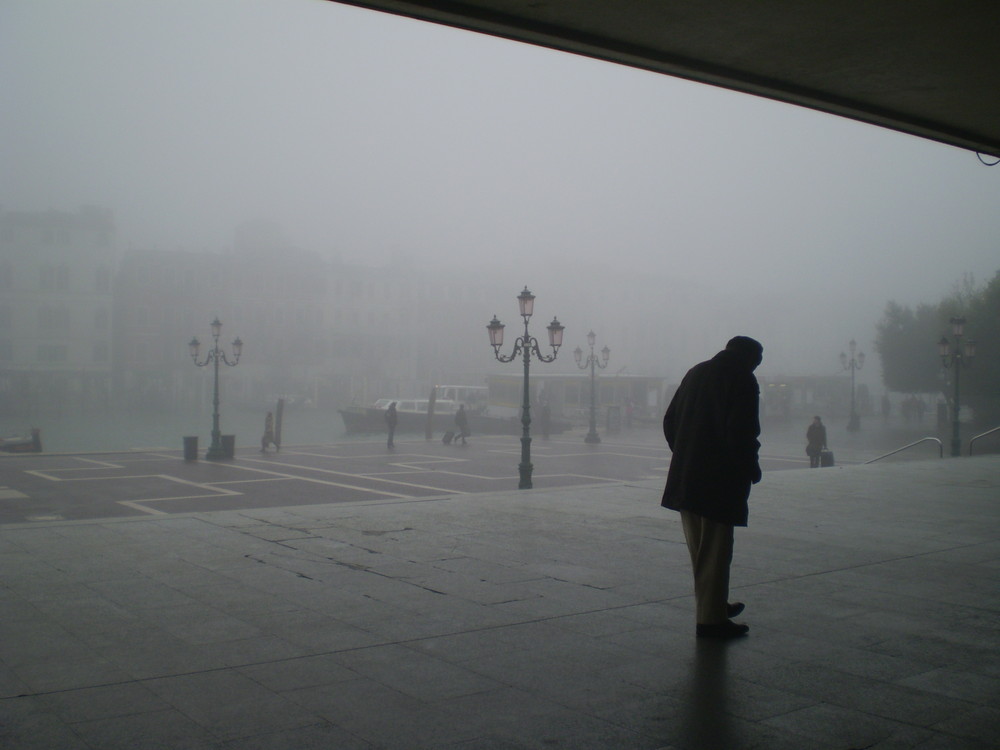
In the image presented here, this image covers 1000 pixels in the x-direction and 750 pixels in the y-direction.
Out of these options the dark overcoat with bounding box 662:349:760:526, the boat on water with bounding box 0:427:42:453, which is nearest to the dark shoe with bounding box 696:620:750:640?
the dark overcoat with bounding box 662:349:760:526

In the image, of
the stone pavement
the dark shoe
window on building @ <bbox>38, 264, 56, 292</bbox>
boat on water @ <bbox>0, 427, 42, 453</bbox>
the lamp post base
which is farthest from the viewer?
window on building @ <bbox>38, 264, 56, 292</bbox>

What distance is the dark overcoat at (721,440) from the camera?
4453 mm

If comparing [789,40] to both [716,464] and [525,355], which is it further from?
[525,355]

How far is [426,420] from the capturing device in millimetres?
42750

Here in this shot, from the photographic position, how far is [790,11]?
17.0 ft

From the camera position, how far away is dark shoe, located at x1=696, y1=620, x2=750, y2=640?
15.0ft

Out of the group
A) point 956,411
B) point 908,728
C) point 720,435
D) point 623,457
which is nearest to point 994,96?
point 720,435

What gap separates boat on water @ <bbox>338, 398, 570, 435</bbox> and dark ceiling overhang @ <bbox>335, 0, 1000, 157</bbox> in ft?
113

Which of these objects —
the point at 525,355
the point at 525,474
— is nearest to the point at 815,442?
the point at 525,355

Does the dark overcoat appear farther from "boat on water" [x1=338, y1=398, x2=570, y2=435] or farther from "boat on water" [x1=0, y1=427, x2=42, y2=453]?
"boat on water" [x1=338, y1=398, x2=570, y2=435]

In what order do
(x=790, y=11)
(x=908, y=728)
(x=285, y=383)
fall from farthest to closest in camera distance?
1. (x=285, y=383)
2. (x=790, y=11)
3. (x=908, y=728)

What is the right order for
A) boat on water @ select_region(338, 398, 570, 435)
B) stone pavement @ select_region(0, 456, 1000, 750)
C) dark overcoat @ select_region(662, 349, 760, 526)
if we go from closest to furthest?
stone pavement @ select_region(0, 456, 1000, 750) < dark overcoat @ select_region(662, 349, 760, 526) < boat on water @ select_region(338, 398, 570, 435)

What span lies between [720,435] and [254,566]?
3.76 metres

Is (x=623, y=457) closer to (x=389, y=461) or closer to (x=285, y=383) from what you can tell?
(x=389, y=461)
